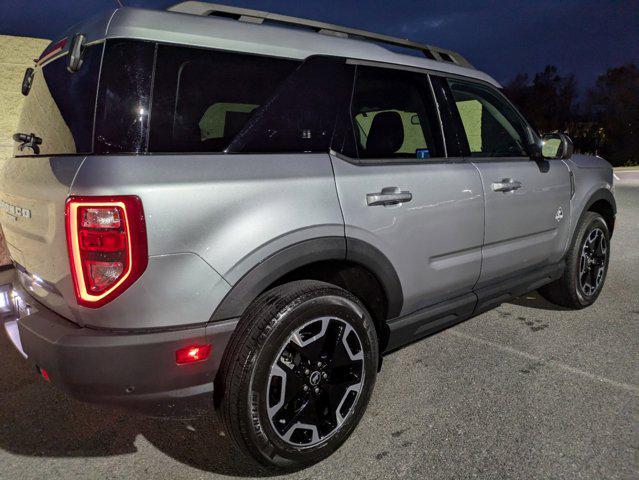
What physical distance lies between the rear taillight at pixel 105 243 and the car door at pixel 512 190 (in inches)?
80.7

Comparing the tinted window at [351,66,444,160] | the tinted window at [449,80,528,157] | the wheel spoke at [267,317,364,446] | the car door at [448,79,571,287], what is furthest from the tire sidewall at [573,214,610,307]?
the wheel spoke at [267,317,364,446]

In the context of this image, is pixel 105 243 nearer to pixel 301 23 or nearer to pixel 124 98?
pixel 124 98

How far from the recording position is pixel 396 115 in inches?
115

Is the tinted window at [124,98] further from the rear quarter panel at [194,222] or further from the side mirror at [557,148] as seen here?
the side mirror at [557,148]

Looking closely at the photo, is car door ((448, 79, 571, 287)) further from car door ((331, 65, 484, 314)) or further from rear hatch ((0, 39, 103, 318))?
rear hatch ((0, 39, 103, 318))

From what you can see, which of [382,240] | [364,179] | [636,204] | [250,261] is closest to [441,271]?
[382,240]

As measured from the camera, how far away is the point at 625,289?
482cm

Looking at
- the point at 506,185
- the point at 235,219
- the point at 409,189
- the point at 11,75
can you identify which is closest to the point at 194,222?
the point at 235,219

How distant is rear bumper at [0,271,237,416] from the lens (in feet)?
5.83

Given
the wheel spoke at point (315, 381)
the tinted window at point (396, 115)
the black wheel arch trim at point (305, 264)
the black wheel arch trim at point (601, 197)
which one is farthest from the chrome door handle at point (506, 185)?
the wheel spoke at point (315, 381)

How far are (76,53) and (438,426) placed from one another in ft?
7.66

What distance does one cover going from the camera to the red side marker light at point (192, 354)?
1.85 meters

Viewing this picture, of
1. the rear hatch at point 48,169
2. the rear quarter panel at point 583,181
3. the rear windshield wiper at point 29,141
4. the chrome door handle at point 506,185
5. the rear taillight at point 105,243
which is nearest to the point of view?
the rear taillight at point 105,243

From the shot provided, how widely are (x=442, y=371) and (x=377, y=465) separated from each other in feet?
3.42
